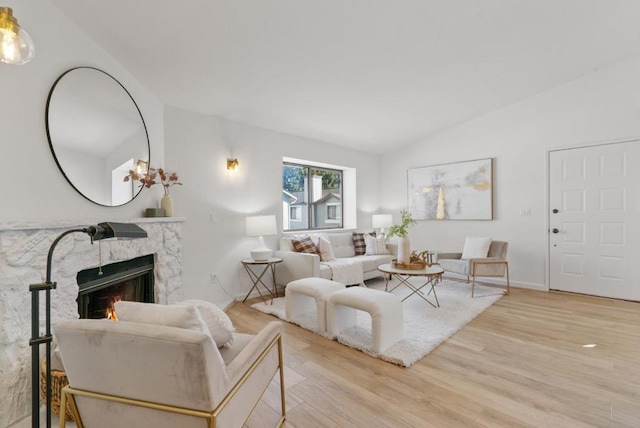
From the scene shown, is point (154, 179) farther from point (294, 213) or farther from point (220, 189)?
point (294, 213)

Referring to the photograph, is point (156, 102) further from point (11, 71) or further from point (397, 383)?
point (397, 383)

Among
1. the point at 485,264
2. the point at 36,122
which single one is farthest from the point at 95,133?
the point at 485,264

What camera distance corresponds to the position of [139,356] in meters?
1.06

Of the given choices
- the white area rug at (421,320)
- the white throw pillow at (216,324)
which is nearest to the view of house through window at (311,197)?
the white area rug at (421,320)

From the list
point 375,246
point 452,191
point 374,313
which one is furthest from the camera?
point 452,191

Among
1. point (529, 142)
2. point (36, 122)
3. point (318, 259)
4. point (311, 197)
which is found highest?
point (529, 142)

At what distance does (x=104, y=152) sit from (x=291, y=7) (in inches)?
69.8

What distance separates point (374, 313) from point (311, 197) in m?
3.24

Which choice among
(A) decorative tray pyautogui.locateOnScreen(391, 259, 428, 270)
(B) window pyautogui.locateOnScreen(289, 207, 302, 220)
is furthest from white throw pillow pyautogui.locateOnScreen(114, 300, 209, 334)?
(B) window pyautogui.locateOnScreen(289, 207, 302, 220)

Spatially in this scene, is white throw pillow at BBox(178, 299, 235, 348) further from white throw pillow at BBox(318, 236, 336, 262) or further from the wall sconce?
white throw pillow at BBox(318, 236, 336, 262)

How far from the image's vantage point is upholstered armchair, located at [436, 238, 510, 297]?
13.6 ft

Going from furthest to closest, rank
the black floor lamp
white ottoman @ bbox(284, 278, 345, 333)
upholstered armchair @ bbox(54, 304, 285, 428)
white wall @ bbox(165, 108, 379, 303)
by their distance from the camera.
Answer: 1. white wall @ bbox(165, 108, 379, 303)
2. white ottoman @ bbox(284, 278, 345, 333)
3. the black floor lamp
4. upholstered armchair @ bbox(54, 304, 285, 428)

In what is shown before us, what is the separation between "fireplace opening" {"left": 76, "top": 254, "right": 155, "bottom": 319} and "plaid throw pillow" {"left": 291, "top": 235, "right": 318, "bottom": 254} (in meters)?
1.92

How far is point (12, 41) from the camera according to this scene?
1392mm
